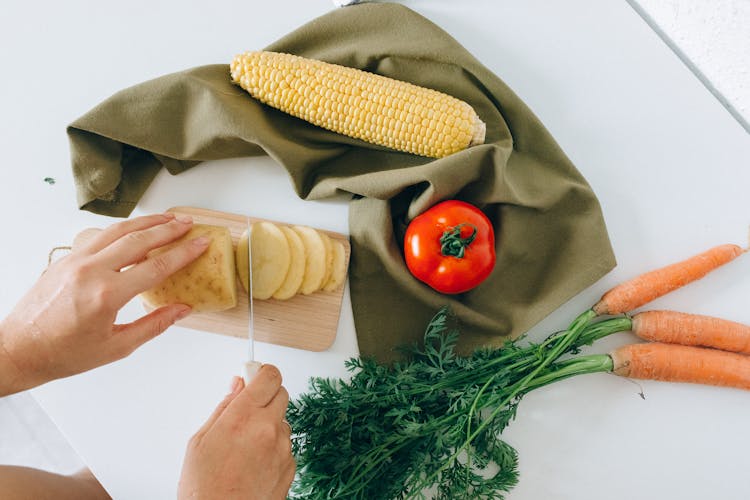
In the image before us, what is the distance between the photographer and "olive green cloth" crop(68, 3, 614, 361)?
5.25 feet

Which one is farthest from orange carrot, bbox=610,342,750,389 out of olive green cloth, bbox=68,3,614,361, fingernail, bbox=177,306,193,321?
fingernail, bbox=177,306,193,321

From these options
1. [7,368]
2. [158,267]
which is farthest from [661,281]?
[7,368]

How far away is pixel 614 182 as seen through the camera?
169 cm

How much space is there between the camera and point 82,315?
1.34 m

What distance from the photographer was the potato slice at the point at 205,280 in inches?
59.8

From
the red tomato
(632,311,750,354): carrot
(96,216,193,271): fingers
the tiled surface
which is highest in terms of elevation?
the tiled surface

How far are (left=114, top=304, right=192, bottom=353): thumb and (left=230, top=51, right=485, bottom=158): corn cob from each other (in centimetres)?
66

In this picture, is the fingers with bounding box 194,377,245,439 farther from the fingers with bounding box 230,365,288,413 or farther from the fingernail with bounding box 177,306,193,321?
the fingernail with bounding box 177,306,193,321

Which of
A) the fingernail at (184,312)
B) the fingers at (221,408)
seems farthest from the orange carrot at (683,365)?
the fingernail at (184,312)

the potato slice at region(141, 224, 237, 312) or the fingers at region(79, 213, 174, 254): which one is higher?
the fingers at region(79, 213, 174, 254)

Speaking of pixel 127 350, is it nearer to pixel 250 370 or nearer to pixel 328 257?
pixel 250 370

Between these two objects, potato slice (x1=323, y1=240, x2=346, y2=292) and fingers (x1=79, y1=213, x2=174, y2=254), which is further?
potato slice (x1=323, y1=240, x2=346, y2=292)

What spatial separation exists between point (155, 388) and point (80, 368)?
0.30m

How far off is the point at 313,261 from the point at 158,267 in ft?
1.36
